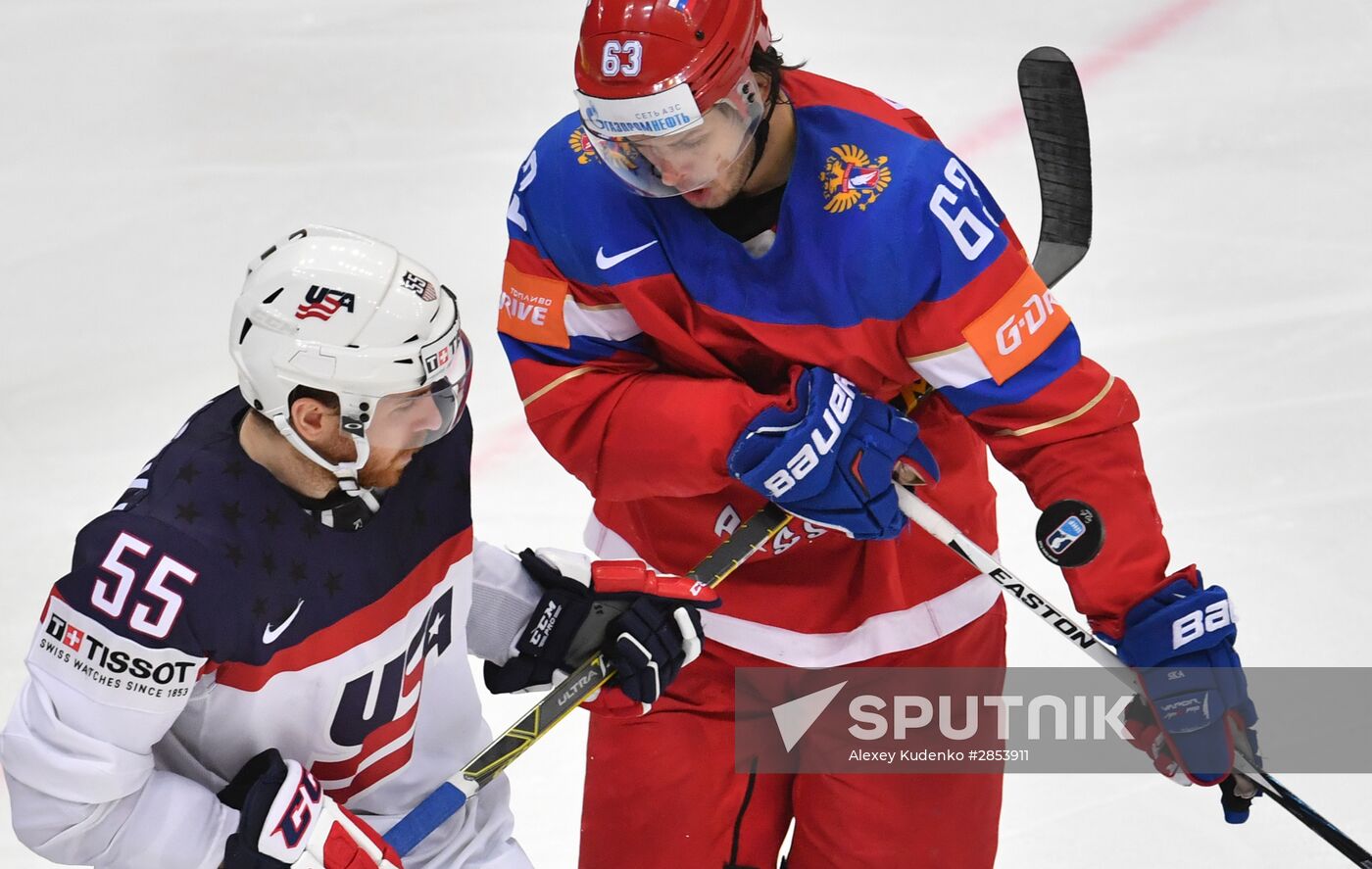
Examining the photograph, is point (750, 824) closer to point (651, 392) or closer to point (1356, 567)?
point (651, 392)

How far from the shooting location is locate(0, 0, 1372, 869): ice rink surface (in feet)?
11.6

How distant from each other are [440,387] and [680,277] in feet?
1.37

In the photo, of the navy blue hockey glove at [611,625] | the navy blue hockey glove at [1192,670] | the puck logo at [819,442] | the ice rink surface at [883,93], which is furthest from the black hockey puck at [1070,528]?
the ice rink surface at [883,93]

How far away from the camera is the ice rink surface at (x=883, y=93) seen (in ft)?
11.6

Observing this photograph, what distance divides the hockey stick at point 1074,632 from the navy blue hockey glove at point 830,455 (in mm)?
68

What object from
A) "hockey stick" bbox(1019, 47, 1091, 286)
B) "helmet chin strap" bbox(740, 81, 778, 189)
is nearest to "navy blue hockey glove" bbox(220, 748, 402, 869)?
"helmet chin strap" bbox(740, 81, 778, 189)

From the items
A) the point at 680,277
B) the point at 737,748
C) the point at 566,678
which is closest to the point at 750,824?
the point at 737,748

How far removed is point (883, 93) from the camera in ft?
15.4

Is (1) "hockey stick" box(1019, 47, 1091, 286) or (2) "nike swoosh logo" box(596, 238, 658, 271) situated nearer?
(2) "nike swoosh logo" box(596, 238, 658, 271)

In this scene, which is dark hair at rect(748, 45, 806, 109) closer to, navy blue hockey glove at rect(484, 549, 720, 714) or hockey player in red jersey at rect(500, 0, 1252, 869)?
hockey player in red jersey at rect(500, 0, 1252, 869)

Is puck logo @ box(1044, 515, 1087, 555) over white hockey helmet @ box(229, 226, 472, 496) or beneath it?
beneath

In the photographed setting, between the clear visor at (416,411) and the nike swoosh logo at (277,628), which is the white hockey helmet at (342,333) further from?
the nike swoosh logo at (277,628)

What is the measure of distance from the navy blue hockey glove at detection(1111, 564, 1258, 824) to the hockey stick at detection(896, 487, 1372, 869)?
2.2 inches

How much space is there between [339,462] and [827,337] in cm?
68
